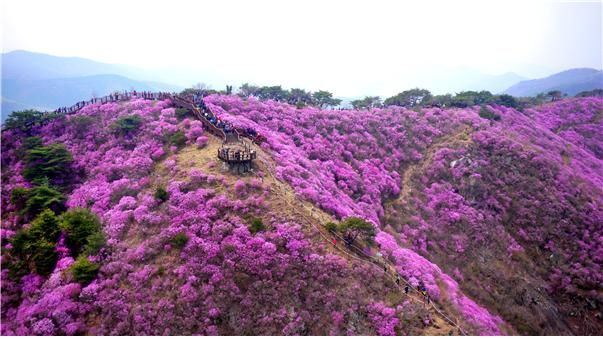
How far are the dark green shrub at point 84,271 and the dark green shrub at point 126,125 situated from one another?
2067 cm

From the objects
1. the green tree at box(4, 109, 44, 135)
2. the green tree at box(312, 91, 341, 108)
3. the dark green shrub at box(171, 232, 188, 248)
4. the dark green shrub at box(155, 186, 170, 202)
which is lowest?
the dark green shrub at box(171, 232, 188, 248)

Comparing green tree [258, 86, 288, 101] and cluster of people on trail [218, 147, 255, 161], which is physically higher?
green tree [258, 86, 288, 101]

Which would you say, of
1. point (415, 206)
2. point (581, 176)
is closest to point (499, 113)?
point (581, 176)

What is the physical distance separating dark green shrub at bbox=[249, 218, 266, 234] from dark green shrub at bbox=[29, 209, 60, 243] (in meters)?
16.6

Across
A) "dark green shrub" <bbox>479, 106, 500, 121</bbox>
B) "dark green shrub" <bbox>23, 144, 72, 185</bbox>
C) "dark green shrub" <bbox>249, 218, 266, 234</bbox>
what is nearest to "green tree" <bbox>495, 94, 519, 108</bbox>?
"dark green shrub" <bbox>479, 106, 500, 121</bbox>

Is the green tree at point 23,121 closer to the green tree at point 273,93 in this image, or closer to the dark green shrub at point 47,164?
the dark green shrub at point 47,164

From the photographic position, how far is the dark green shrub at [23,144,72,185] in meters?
33.4

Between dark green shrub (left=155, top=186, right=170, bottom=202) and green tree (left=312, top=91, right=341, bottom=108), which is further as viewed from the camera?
green tree (left=312, top=91, right=341, bottom=108)

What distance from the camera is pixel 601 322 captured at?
33.0m

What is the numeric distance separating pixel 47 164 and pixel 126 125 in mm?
9311

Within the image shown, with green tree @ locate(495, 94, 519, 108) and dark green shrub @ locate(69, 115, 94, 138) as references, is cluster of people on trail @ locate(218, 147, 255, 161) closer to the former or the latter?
dark green shrub @ locate(69, 115, 94, 138)

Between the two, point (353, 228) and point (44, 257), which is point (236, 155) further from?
point (44, 257)

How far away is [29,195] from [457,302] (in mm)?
41496

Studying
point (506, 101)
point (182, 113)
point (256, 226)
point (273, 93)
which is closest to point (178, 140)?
point (182, 113)
